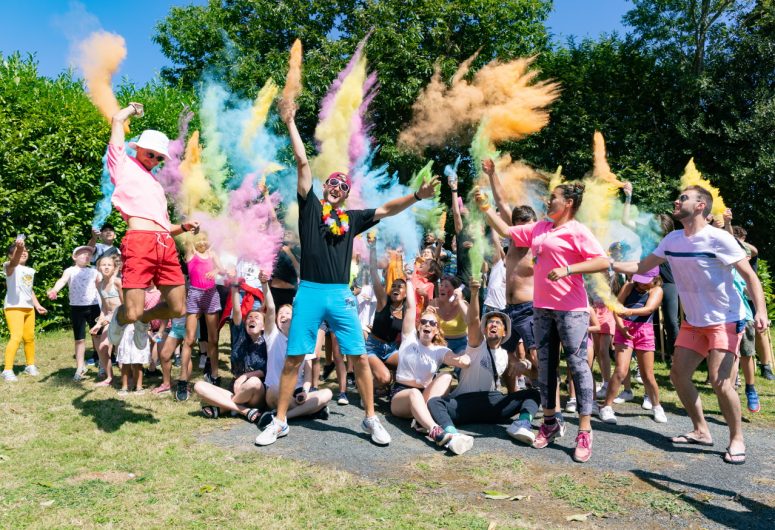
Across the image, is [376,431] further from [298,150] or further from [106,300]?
[106,300]

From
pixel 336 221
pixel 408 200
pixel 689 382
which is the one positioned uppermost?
pixel 408 200

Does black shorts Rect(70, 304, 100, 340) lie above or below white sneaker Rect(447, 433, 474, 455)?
above

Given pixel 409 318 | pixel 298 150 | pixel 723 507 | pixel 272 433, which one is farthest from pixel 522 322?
pixel 298 150

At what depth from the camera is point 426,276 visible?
8258 millimetres

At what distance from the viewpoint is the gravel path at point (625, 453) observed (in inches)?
158

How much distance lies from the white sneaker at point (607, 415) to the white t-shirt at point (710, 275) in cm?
142

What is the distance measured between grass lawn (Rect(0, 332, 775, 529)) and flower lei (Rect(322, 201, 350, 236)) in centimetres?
185

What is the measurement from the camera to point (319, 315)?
514cm

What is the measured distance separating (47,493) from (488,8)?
16378mm

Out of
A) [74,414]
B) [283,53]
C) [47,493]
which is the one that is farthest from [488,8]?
[47,493]

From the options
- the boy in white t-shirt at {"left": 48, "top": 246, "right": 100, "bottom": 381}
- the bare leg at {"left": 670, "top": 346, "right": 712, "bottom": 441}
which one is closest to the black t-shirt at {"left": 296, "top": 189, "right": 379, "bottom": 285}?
the bare leg at {"left": 670, "top": 346, "right": 712, "bottom": 441}

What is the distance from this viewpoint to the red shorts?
502 cm

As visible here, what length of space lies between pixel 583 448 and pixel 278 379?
109 inches

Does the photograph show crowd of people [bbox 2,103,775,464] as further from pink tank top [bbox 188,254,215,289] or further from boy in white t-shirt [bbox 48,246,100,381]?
boy in white t-shirt [bbox 48,246,100,381]
